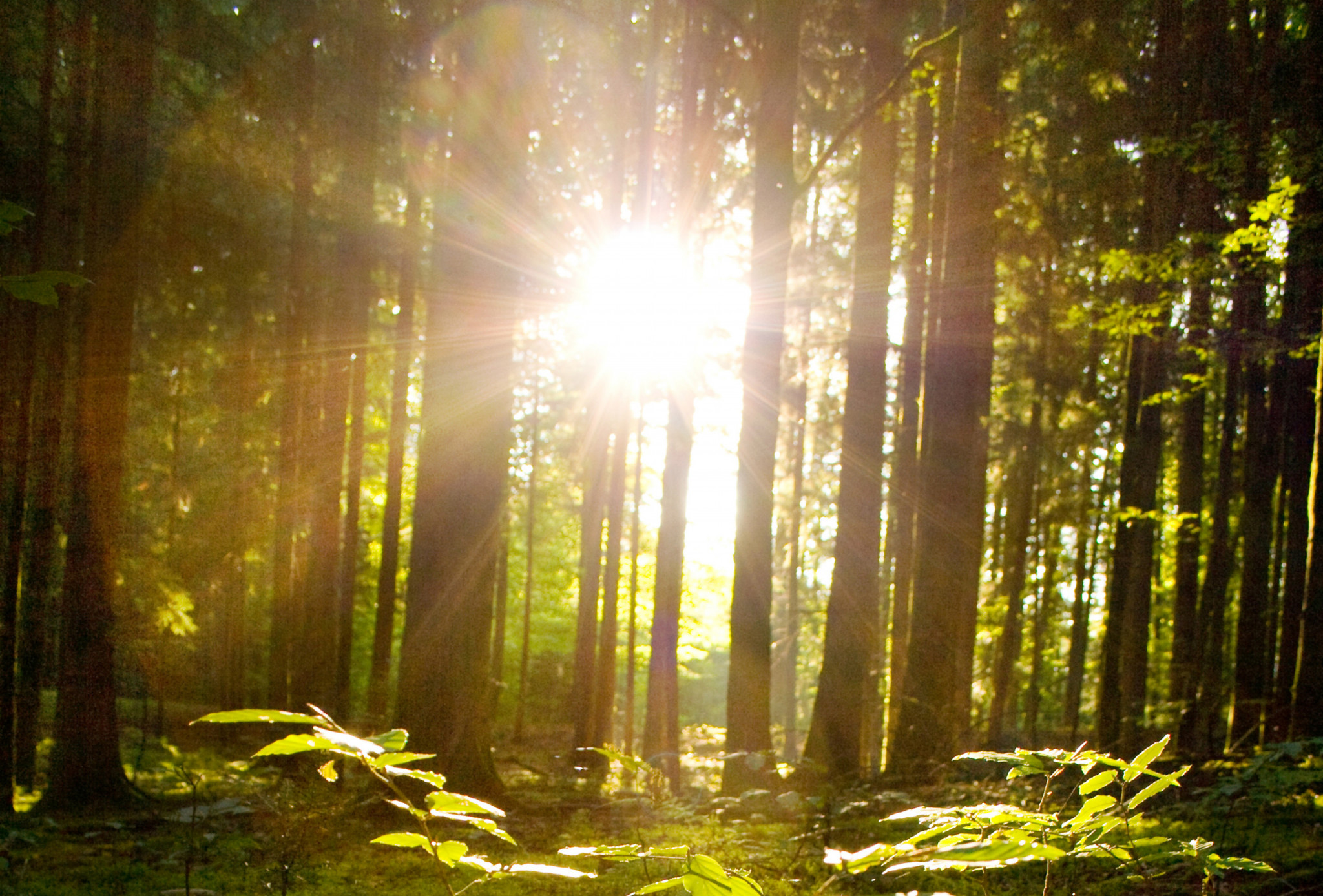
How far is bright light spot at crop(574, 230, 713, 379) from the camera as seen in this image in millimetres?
14469

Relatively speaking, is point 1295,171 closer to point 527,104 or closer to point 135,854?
point 527,104

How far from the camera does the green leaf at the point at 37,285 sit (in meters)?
2.22

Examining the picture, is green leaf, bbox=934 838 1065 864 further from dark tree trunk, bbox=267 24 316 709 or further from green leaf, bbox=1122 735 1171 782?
dark tree trunk, bbox=267 24 316 709

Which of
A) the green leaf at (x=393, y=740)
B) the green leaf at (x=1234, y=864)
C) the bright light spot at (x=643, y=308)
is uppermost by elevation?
the bright light spot at (x=643, y=308)

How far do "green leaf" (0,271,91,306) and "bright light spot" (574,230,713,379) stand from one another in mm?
11892

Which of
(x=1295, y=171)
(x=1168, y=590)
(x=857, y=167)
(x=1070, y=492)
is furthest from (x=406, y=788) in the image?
(x=1168, y=590)

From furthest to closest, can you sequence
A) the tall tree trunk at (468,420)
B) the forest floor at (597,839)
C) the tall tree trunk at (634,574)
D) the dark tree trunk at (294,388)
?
the tall tree trunk at (634,574) → the dark tree trunk at (294,388) → the tall tree trunk at (468,420) → the forest floor at (597,839)

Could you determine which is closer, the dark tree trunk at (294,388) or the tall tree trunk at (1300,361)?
the tall tree trunk at (1300,361)

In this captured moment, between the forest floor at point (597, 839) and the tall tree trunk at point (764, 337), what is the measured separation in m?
2.81

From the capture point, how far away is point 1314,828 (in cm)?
550

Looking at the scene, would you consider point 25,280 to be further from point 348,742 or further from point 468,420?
point 468,420

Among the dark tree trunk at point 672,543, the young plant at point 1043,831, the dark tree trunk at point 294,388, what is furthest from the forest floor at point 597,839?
the dark tree trunk at point 294,388

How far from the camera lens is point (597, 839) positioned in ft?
19.5

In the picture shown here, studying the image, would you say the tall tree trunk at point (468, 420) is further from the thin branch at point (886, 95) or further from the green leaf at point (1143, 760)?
the green leaf at point (1143, 760)
